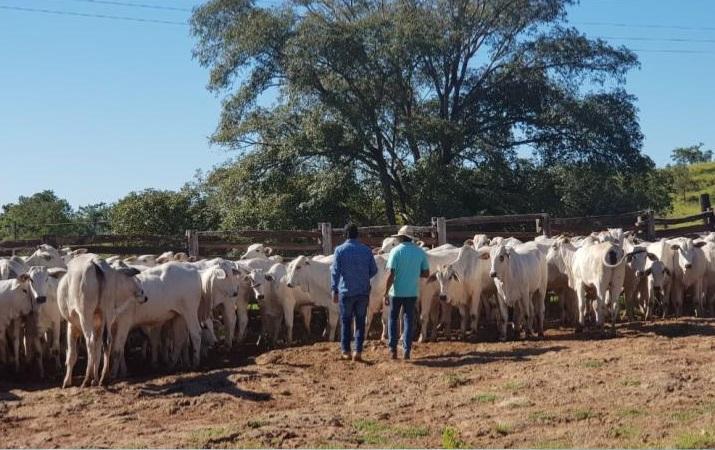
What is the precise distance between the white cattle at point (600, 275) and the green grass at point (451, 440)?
8.12 metres

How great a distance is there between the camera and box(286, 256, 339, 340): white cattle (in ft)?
55.0

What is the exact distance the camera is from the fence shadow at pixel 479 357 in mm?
12625

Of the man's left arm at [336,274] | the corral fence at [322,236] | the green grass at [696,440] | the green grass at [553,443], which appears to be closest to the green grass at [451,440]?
the green grass at [553,443]

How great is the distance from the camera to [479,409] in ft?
31.3

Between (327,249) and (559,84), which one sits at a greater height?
(559,84)

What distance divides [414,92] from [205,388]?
83.1 feet

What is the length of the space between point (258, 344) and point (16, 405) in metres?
6.15

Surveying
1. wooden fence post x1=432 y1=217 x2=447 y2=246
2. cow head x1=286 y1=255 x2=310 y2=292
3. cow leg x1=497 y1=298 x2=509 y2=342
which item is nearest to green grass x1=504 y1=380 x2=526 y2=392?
cow leg x1=497 y1=298 x2=509 y2=342

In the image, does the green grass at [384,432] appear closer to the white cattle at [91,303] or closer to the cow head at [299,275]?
the white cattle at [91,303]

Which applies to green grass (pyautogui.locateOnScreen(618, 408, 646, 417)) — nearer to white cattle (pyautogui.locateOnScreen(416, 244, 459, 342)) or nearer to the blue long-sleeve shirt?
the blue long-sleeve shirt

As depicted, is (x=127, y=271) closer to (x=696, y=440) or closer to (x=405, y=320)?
(x=405, y=320)

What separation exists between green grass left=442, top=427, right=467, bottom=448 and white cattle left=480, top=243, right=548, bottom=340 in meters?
7.17

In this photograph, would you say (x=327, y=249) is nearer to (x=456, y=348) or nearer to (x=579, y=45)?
(x=456, y=348)

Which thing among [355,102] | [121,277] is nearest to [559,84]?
[355,102]
